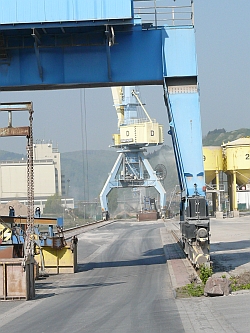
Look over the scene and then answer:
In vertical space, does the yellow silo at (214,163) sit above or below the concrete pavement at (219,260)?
above

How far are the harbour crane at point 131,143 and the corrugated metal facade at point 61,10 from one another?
234 ft

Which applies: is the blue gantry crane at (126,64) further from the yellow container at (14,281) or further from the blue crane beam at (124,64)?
the yellow container at (14,281)

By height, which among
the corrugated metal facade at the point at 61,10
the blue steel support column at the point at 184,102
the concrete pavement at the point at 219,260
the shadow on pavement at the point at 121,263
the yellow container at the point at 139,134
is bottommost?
the shadow on pavement at the point at 121,263

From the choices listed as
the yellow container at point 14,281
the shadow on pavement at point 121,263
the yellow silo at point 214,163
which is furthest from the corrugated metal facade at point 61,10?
the yellow silo at point 214,163

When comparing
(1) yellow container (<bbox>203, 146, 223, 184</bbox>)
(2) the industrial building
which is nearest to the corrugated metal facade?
(1) yellow container (<bbox>203, 146, 223, 184</bbox>)

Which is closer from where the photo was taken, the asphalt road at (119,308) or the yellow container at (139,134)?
the asphalt road at (119,308)

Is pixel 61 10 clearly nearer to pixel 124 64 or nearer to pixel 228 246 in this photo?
pixel 124 64

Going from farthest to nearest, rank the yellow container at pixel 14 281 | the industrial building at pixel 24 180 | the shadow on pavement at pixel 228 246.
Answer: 1. the industrial building at pixel 24 180
2. the shadow on pavement at pixel 228 246
3. the yellow container at pixel 14 281

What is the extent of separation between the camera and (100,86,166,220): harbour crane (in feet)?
304

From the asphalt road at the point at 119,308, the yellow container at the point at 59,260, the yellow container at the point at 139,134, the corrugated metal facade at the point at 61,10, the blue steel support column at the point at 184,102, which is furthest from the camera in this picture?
the yellow container at the point at 139,134

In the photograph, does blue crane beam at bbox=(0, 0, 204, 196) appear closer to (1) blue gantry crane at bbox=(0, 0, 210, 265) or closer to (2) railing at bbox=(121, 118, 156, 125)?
(1) blue gantry crane at bbox=(0, 0, 210, 265)

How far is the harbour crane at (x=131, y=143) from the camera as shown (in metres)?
92.7

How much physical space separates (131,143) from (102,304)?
255ft

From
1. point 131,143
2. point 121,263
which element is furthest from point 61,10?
point 131,143
